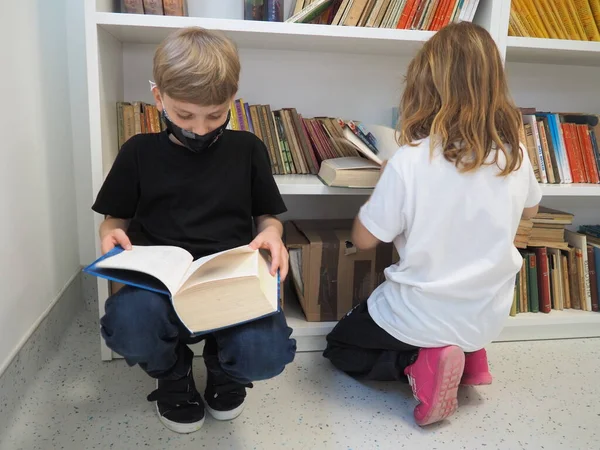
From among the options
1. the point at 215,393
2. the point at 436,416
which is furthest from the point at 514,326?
the point at 215,393

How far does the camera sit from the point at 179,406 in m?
1.02

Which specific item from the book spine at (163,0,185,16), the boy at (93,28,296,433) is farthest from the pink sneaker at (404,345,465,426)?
the book spine at (163,0,185,16)

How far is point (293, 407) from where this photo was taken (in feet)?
3.63

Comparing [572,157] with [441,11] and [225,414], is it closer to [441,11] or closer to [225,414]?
[441,11]

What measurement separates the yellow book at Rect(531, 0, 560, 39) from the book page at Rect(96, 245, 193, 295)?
1.14 meters

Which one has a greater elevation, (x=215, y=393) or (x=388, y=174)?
(x=388, y=174)

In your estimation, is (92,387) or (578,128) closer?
(92,387)

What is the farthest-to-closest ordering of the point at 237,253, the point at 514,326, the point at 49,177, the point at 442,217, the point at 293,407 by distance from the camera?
the point at 514,326, the point at 49,177, the point at 293,407, the point at 442,217, the point at 237,253

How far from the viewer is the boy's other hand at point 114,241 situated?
932mm

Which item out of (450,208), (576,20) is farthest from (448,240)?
(576,20)

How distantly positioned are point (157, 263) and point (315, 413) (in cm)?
50

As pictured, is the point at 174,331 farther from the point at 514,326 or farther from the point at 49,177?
the point at 514,326

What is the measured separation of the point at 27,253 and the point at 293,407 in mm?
676

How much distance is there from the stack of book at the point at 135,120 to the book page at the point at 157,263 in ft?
1.60
